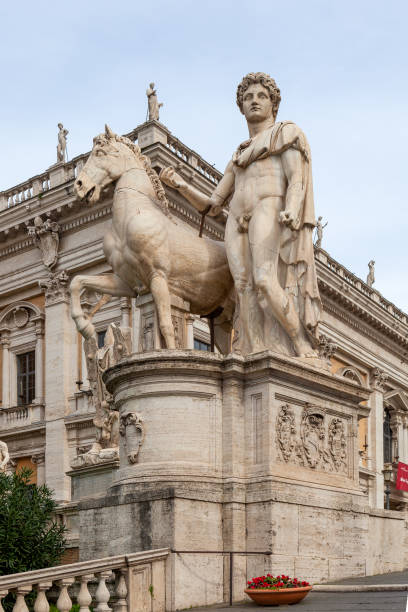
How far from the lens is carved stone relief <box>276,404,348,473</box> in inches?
380

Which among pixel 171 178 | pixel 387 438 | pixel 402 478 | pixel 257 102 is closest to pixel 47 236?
pixel 402 478

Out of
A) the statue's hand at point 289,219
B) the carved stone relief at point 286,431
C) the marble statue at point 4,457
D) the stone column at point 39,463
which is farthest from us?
the stone column at point 39,463

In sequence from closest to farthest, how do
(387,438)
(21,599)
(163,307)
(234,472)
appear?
1. (21,599)
2. (234,472)
3. (163,307)
4. (387,438)

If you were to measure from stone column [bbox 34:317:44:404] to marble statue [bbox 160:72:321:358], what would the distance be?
963 inches

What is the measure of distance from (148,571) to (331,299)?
→ 35.8m

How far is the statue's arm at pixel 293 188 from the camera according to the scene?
33.8 ft

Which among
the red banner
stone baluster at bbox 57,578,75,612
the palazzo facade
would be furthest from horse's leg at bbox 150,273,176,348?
the palazzo facade

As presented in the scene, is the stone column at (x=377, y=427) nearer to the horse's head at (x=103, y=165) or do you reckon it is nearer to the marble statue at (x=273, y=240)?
the marble statue at (x=273, y=240)

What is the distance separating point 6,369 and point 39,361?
2082mm

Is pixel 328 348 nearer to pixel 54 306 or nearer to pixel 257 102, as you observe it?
pixel 54 306

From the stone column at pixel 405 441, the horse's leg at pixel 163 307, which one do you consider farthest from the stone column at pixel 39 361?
the horse's leg at pixel 163 307

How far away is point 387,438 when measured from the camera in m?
48.9

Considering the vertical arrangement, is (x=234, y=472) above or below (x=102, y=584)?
above

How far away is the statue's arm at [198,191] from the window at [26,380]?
2513 cm
